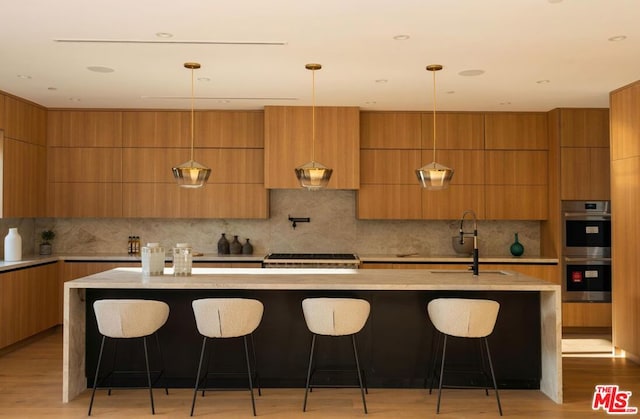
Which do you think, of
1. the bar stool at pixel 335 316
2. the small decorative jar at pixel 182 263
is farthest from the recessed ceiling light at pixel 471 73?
the small decorative jar at pixel 182 263

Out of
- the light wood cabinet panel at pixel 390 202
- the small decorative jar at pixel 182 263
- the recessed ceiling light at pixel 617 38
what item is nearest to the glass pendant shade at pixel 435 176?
the recessed ceiling light at pixel 617 38

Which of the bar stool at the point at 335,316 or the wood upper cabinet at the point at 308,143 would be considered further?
the wood upper cabinet at the point at 308,143

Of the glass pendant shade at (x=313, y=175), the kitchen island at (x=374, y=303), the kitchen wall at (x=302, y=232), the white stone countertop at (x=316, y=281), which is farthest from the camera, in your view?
the kitchen wall at (x=302, y=232)

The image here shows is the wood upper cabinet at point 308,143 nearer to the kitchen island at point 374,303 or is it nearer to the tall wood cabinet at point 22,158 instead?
the kitchen island at point 374,303

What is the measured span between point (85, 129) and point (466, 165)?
4620 millimetres

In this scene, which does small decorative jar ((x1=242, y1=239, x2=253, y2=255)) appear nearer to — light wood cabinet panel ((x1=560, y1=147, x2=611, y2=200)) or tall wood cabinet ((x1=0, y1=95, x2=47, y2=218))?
tall wood cabinet ((x1=0, y1=95, x2=47, y2=218))

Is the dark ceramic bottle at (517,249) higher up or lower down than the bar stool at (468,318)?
higher up

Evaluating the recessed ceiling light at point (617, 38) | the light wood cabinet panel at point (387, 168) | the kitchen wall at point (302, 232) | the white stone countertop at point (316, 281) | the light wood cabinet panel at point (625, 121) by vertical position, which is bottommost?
the white stone countertop at point (316, 281)

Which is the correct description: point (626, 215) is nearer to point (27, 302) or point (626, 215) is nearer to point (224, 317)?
point (224, 317)

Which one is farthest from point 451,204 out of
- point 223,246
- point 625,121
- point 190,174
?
point 190,174

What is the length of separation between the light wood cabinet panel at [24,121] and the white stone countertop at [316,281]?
2.58 metres

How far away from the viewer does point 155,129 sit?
7.09m

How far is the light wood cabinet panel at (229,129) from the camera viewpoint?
7105mm

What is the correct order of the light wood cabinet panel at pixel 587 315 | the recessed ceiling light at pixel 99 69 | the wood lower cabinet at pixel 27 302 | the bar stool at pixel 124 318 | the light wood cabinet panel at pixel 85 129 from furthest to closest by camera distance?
the light wood cabinet panel at pixel 85 129
the light wood cabinet panel at pixel 587 315
the wood lower cabinet at pixel 27 302
the recessed ceiling light at pixel 99 69
the bar stool at pixel 124 318
